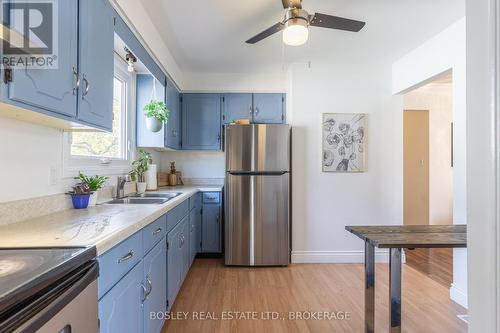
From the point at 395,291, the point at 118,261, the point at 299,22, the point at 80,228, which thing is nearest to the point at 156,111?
the point at 299,22

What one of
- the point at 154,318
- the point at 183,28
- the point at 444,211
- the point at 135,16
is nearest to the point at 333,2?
the point at 183,28

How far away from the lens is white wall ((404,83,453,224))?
14.5ft

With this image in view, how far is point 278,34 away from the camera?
268 centimetres

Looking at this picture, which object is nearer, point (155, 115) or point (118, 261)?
point (118, 261)

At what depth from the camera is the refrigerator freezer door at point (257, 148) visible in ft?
10.5

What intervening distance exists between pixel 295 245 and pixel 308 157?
1101 millimetres

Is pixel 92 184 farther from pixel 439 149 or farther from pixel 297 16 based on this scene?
pixel 439 149

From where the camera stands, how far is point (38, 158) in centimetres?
154

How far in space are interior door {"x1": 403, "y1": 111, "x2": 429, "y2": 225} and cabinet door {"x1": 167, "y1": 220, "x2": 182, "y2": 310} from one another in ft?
12.2

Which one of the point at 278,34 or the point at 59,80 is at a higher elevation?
the point at 278,34

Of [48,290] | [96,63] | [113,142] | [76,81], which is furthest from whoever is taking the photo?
[113,142]

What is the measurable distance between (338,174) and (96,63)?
111 inches

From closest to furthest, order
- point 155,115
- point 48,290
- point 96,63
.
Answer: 1. point 48,290
2. point 96,63
3. point 155,115

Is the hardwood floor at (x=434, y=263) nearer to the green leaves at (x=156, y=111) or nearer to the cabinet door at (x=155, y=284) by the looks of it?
the cabinet door at (x=155, y=284)
